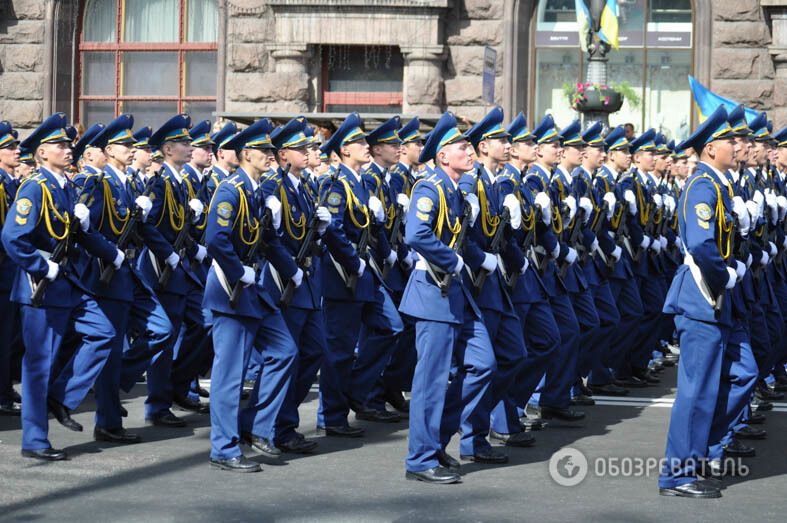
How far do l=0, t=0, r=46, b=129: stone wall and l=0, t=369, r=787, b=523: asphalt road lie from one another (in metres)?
12.8

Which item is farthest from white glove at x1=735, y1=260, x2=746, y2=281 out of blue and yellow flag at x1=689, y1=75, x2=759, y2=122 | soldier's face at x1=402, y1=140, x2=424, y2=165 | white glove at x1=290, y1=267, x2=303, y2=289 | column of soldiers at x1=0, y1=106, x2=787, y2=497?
blue and yellow flag at x1=689, y1=75, x2=759, y2=122

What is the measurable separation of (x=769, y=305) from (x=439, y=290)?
9.01 feet

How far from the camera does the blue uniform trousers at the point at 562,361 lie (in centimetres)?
1050

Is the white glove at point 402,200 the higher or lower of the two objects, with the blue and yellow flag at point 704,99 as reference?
lower

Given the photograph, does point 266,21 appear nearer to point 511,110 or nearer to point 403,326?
point 511,110

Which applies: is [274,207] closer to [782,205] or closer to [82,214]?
[82,214]

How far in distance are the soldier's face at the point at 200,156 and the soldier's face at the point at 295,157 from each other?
2274 millimetres

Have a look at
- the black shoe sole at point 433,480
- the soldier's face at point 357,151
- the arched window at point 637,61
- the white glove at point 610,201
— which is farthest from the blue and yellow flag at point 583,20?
the black shoe sole at point 433,480

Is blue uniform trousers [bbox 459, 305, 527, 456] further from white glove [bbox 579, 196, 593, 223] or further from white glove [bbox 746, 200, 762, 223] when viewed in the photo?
white glove [bbox 579, 196, 593, 223]

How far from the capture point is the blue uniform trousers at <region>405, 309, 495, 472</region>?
27.3 feet

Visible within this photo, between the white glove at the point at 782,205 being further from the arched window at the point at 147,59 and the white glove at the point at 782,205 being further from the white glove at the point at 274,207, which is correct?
the arched window at the point at 147,59

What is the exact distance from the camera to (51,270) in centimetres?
895

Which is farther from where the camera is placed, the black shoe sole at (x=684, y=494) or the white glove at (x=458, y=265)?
the white glove at (x=458, y=265)

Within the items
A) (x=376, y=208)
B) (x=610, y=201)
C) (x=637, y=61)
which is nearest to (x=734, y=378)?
(x=376, y=208)
